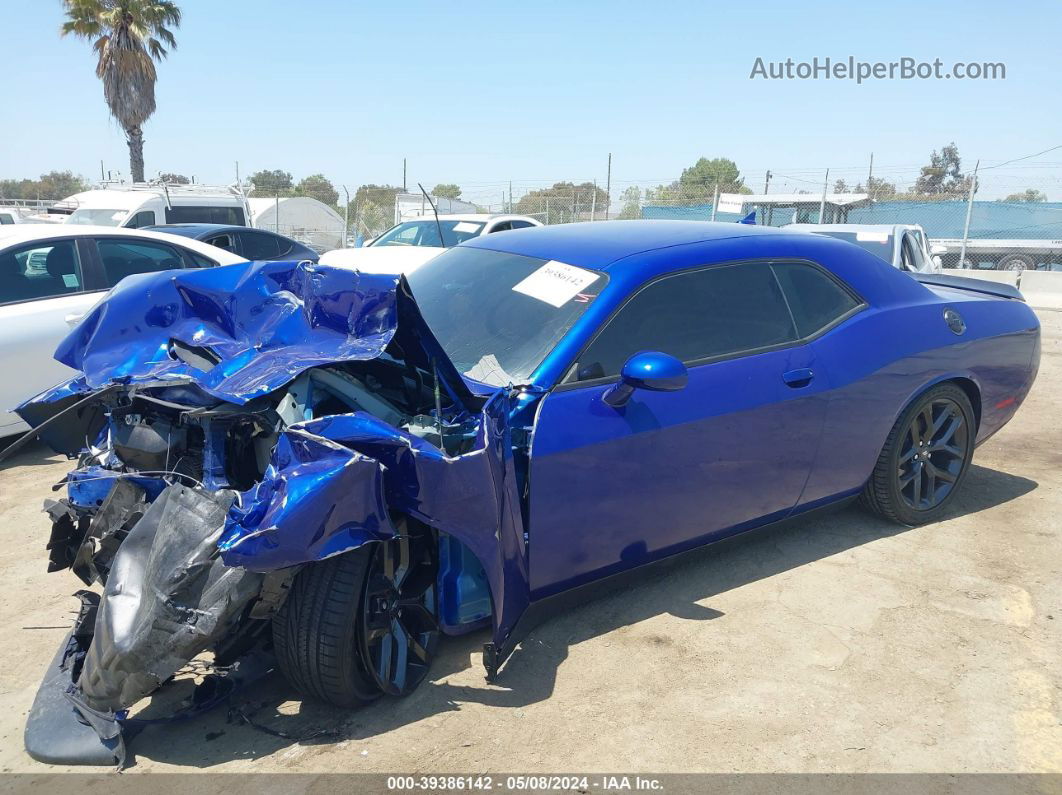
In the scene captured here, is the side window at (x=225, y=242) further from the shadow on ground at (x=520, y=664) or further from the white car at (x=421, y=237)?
the shadow on ground at (x=520, y=664)

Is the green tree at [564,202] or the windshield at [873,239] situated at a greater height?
the green tree at [564,202]

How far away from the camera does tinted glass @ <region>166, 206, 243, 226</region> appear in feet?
47.9

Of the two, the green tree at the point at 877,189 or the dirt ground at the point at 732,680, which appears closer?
the dirt ground at the point at 732,680

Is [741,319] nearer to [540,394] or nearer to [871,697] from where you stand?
[540,394]

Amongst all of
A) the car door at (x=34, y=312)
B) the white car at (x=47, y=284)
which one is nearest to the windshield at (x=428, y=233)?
the white car at (x=47, y=284)

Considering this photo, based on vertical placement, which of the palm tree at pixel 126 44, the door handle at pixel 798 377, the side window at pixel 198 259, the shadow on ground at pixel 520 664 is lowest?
the shadow on ground at pixel 520 664

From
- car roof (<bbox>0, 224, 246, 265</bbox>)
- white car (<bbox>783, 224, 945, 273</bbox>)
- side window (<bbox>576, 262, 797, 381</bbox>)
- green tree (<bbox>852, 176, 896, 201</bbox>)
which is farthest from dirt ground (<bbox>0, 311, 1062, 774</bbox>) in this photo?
green tree (<bbox>852, 176, 896, 201</bbox>)

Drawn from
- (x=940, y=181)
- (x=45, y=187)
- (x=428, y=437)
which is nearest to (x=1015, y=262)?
(x=940, y=181)

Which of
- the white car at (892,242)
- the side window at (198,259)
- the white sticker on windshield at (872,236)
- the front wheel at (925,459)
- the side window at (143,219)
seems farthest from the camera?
the side window at (143,219)

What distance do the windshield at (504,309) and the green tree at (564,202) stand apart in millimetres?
16348

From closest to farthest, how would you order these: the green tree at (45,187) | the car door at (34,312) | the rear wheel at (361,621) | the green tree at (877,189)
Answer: the rear wheel at (361,621) → the car door at (34,312) → the green tree at (877,189) → the green tree at (45,187)

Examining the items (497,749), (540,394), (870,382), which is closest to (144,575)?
(497,749)

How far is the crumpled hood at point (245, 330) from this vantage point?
280 centimetres

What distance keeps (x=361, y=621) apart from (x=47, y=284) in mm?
4411
